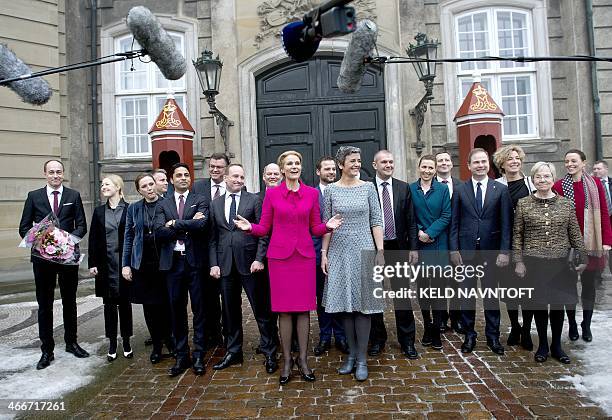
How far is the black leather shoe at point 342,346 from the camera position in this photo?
5.08 m

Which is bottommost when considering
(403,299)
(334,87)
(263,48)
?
(403,299)

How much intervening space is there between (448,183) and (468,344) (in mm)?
1695

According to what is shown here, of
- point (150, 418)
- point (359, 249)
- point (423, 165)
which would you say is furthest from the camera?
point (423, 165)

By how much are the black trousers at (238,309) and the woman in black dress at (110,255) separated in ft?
3.43

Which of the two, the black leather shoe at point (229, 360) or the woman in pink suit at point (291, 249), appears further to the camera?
the black leather shoe at point (229, 360)

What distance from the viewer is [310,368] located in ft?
15.2

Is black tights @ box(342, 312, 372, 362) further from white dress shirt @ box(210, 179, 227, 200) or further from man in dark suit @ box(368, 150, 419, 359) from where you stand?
white dress shirt @ box(210, 179, 227, 200)

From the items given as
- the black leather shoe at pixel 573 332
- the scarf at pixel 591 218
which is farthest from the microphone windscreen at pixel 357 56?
the black leather shoe at pixel 573 332

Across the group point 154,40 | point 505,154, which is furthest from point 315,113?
point 154,40

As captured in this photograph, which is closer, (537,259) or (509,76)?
(537,259)

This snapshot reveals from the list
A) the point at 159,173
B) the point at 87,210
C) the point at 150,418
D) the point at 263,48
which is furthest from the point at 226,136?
the point at 150,418

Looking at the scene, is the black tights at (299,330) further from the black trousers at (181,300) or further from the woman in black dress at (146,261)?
the woman in black dress at (146,261)

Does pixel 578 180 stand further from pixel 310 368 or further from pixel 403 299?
pixel 310 368

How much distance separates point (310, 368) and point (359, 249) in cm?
117
